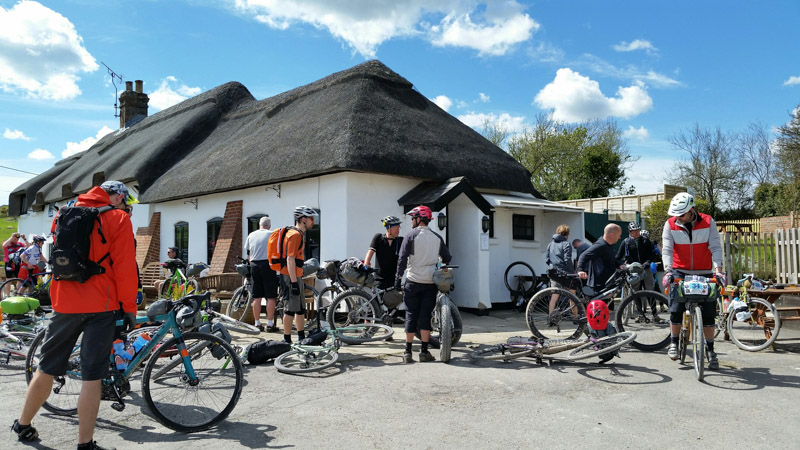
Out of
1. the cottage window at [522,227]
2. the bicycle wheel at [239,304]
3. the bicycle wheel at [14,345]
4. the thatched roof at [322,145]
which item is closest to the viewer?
the bicycle wheel at [14,345]

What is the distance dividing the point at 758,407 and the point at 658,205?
1875 centimetres

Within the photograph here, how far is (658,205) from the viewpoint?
2183 cm

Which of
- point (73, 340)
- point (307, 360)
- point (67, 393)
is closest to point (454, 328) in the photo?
point (307, 360)

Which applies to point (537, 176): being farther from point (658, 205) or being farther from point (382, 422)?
point (382, 422)

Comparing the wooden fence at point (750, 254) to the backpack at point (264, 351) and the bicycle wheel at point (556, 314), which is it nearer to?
the bicycle wheel at point (556, 314)

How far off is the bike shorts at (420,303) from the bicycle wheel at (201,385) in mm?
2700

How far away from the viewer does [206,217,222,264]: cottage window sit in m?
14.8

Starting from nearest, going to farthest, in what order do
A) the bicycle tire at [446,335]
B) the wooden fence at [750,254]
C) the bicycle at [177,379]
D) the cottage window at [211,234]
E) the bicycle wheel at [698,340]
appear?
the bicycle at [177,379]
the bicycle wheel at [698,340]
the bicycle tire at [446,335]
the wooden fence at [750,254]
the cottage window at [211,234]

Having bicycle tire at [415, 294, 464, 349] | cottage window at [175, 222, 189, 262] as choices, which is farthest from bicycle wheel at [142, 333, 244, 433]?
cottage window at [175, 222, 189, 262]

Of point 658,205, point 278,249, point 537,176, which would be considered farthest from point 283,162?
point 537,176

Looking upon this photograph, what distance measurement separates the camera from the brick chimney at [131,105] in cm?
2998

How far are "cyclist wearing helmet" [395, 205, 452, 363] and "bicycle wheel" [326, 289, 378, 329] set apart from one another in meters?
1.25

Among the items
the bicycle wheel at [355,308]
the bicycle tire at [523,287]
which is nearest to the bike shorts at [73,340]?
the bicycle wheel at [355,308]

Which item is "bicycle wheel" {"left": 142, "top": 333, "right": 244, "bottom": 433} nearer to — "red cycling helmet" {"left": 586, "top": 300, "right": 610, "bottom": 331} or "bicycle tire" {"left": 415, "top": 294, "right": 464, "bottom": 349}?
"bicycle tire" {"left": 415, "top": 294, "right": 464, "bottom": 349}
